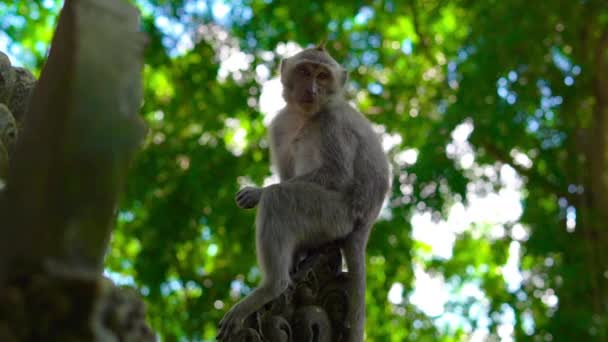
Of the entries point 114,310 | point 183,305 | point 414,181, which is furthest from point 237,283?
point 114,310

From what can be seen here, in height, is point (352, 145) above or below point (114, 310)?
above

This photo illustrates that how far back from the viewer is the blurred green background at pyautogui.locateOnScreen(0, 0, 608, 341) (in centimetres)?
1041

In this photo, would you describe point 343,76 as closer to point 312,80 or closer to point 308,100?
point 312,80

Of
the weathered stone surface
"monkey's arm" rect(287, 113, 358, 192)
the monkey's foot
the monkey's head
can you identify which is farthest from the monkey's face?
the weathered stone surface

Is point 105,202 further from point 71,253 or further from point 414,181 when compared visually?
point 414,181

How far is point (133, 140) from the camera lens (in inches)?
77.9

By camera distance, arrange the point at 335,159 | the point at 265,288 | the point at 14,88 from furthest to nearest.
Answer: the point at 335,159 < the point at 265,288 < the point at 14,88

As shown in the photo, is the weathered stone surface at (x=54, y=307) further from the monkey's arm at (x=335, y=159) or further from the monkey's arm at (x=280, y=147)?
the monkey's arm at (x=280, y=147)

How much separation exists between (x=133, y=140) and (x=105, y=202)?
172 millimetres

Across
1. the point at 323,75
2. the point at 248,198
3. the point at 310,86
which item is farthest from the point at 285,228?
the point at 323,75

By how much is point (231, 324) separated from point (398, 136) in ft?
24.7

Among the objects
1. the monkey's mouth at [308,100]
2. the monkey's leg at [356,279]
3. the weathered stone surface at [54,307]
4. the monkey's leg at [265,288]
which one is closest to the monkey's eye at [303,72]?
the monkey's mouth at [308,100]

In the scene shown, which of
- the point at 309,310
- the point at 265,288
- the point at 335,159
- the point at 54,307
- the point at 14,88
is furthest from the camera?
the point at 335,159

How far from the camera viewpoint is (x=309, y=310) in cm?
427
